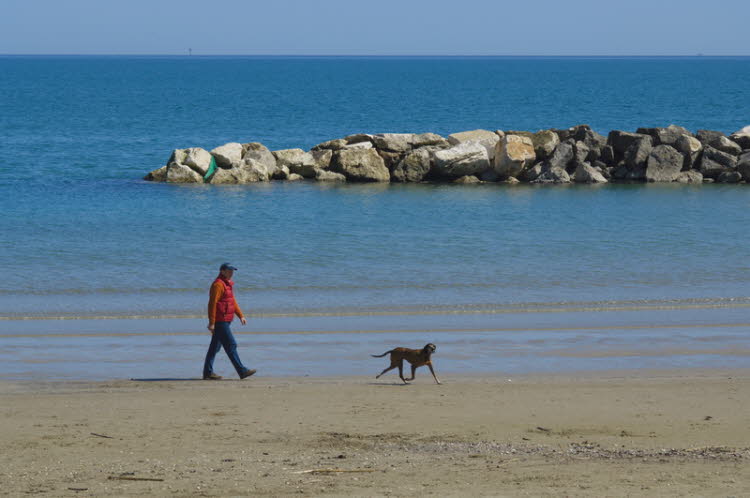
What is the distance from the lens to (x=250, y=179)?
34.8m

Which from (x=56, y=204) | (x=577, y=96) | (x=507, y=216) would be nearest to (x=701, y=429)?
(x=507, y=216)

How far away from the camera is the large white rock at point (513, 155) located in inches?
1353

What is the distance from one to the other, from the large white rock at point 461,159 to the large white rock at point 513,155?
1.52 feet

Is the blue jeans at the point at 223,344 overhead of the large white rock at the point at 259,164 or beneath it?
beneath

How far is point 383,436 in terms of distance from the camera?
9.57 metres

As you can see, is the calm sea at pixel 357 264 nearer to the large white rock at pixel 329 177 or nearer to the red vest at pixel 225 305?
the red vest at pixel 225 305

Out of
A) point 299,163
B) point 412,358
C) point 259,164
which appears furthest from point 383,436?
point 299,163

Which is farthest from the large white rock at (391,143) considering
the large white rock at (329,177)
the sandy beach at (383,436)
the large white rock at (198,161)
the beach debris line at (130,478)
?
the beach debris line at (130,478)

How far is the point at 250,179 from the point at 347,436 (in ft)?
84.7

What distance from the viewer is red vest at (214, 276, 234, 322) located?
1223 centimetres

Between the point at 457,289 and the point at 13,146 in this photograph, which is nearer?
the point at 457,289

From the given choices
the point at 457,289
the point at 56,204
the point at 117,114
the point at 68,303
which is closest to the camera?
the point at 68,303

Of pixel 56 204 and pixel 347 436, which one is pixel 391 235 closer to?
pixel 56 204

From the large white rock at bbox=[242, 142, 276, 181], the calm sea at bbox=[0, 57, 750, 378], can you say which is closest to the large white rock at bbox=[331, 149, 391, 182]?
the calm sea at bbox=[0, 57, 750, 378]
